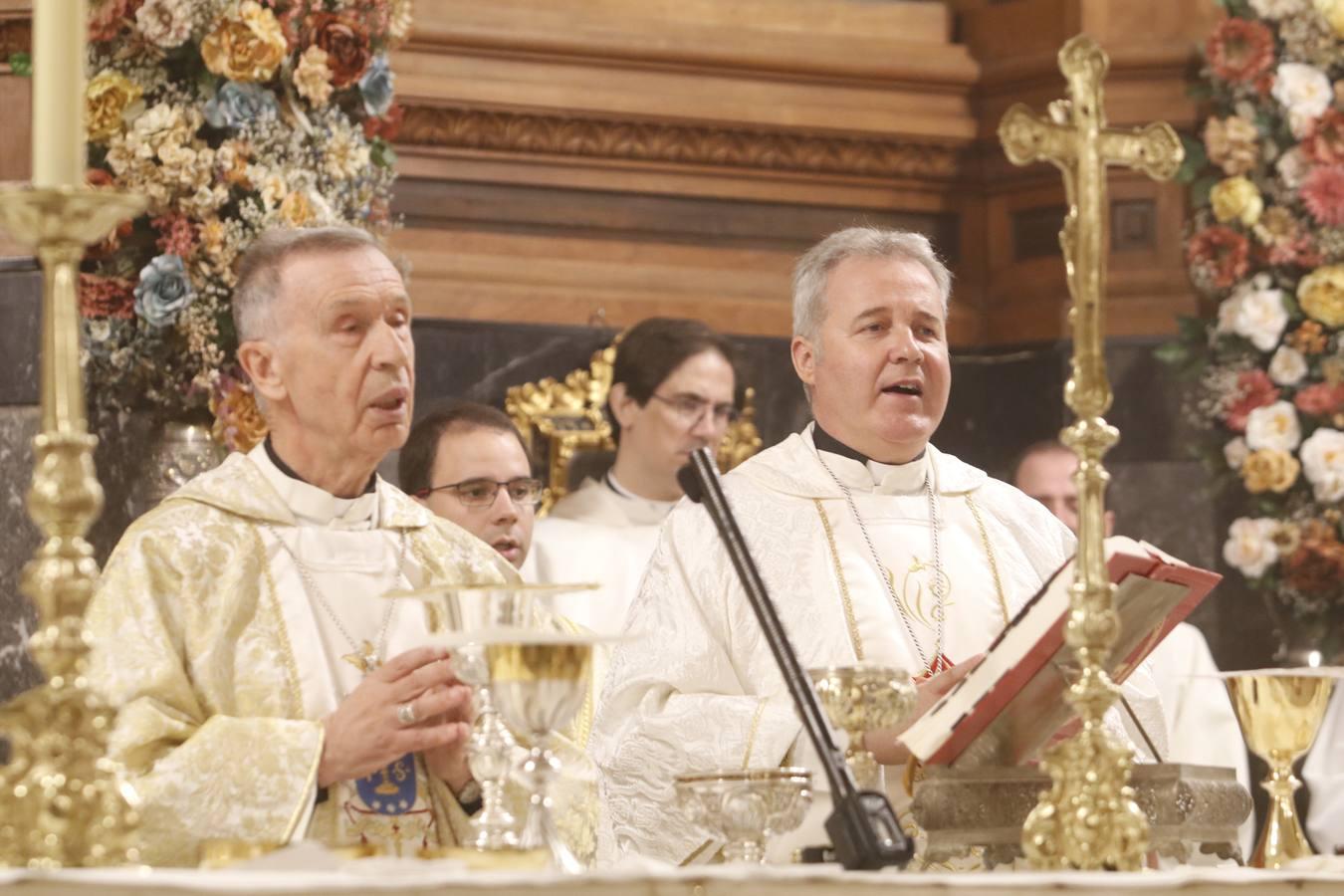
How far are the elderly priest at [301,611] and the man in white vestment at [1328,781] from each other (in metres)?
3.45

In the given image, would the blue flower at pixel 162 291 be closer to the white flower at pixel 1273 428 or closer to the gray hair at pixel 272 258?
the gray hair at pixel 272 258

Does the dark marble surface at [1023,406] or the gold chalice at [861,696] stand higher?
the dark marble surface at [1023,406]

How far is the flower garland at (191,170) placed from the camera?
5.97 meters

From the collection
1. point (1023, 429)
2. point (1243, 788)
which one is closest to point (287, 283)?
point (1243, 788)

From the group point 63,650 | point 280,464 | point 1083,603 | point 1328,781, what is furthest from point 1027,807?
point 1328,781

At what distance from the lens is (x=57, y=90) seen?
2.88 metres

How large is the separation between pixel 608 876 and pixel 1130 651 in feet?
5.01

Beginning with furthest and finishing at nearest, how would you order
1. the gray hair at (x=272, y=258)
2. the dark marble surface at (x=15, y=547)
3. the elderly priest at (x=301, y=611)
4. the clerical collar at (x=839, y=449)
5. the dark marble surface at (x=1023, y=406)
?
1. the dark marble surface at (x=1023, y=406)
2. the dark marble surface at (x=15, y=547)
3. the clerical collar at (x=839, y=449)
4. the gray hair at (x=272, y=258)
5. the elderly priest at (x=301, y=611)

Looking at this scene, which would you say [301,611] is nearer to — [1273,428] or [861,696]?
[861,696]

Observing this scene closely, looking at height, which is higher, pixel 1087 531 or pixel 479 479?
pixel 479 479

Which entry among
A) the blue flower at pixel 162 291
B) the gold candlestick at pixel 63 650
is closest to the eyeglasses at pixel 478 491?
the blue flower at pixel 162 291

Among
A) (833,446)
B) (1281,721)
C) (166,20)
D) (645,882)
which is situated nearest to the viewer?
(645,882)

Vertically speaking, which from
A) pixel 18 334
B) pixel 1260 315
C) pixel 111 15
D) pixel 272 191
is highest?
pixel 111 15

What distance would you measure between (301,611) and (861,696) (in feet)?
5.38
